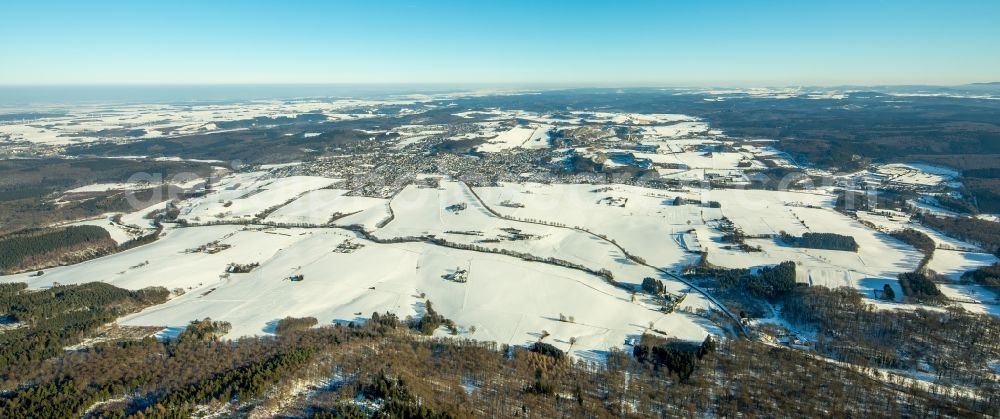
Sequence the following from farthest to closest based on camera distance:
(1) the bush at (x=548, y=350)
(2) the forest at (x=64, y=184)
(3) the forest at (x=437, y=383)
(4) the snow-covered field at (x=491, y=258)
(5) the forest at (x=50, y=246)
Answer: (2) the forest at (x=64, y=184) < (5) the forest at (x=50, y=246) < (4) the snow-covered field at (x=491, y=258) < (1) the bush at (x=548, y=350) < (3) the forest at (x=437, y=383)

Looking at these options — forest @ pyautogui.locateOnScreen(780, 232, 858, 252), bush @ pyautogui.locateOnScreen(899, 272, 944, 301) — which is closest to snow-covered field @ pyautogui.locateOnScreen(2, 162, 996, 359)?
forest @ pyautogui.locateOnScreen(780, 232, 858, 252)

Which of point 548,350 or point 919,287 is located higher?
point 919,287

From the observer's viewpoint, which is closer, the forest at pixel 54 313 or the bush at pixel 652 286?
the forest at pixel 54 313

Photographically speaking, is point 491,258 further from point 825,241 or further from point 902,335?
point 825,241

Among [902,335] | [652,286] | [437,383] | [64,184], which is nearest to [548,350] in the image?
[437,383]

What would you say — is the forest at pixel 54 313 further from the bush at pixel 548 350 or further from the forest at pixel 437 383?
the bush at pixel 548 350

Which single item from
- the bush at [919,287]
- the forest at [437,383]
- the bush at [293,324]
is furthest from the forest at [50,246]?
the bush at [919,287]

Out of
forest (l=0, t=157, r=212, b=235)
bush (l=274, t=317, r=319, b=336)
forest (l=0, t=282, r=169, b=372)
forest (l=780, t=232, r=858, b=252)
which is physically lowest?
bush (l=274, t=317, r=319, b=336)

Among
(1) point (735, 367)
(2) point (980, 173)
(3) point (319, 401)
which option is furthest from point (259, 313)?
(2) point (980, 173)

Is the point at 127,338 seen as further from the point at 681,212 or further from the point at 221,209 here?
the point at 681,212

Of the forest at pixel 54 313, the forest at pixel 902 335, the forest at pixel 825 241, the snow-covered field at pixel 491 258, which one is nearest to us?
the forest at pixel 902 335

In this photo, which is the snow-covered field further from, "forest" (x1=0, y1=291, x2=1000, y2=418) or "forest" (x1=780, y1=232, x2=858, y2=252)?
"forest" (x1=0, y1=291, x2=1000, y2=418)
